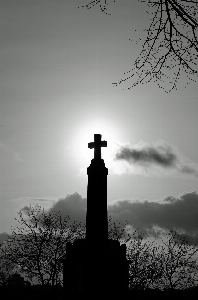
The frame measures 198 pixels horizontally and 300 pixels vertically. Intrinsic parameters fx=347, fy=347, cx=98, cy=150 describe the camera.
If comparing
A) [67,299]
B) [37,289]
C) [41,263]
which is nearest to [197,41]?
[67,299]

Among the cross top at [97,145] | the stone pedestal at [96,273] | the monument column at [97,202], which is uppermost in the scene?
the cross top at [97,145]

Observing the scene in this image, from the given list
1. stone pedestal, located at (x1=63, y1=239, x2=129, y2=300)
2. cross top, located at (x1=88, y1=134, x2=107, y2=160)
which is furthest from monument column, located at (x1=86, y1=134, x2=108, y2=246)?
stone pedestal, located at (x1=63, y1=239, x2=129, y2=300)

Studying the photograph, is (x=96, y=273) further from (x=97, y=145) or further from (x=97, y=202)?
(x=97, y=145)

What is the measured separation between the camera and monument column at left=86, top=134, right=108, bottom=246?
41.7 ft

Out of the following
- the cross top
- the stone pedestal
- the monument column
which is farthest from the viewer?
the cross top

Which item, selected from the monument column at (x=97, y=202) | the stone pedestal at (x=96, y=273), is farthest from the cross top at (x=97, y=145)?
the stone pedestal at (x=96, y=273)

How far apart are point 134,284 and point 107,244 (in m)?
16.8

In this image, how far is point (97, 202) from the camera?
13.1 m

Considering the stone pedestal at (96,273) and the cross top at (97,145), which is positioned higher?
the cross top at (97,145)

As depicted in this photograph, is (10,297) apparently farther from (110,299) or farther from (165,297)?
(110,299)

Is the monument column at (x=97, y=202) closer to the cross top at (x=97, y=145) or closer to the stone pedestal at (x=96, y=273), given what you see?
the cross top at (x=97, y=145)

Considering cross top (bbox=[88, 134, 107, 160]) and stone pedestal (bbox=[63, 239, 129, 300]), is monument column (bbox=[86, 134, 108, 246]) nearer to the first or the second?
cross top (bbox=[88, 134, 107, 160])

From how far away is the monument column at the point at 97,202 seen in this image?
12.7 m

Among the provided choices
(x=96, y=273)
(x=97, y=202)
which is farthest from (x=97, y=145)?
(x=96, y=273)
